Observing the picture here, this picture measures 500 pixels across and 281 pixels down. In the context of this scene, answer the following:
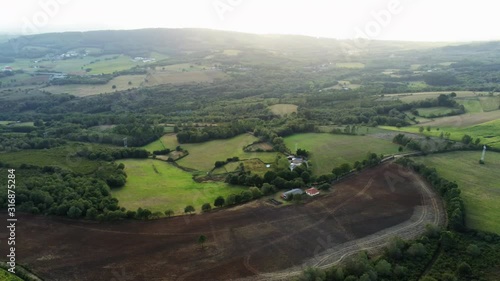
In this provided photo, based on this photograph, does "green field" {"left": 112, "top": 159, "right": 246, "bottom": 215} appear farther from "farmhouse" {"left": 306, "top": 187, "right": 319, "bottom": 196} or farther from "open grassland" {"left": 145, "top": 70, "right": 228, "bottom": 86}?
"open grassland" {"left": 145, "top": 70, "right": 228, "bottom": 86}

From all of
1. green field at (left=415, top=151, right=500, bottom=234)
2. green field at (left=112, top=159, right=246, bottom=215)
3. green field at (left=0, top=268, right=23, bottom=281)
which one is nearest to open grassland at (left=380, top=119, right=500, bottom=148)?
green field at (left=415, top=151, right=500, bottom=234)

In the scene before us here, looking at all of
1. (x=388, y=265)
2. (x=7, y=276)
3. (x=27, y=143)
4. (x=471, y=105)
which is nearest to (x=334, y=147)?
(x=388, y=265)

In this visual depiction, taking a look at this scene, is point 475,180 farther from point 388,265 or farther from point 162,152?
point 162,152

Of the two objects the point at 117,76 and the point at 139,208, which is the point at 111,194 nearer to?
the point at 139,208

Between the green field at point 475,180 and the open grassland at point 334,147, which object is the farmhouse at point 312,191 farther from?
the green field at point 475,180

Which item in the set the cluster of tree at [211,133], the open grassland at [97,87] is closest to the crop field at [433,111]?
the cluster of tree at [211,133]

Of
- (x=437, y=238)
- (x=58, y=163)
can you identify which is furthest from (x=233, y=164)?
(x=437, y=238)
